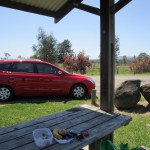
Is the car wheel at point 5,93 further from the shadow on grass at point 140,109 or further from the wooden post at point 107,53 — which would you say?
the wooden post at point 107,53

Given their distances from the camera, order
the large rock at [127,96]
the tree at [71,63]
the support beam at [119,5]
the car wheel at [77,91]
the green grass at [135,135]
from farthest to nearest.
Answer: the tree at [71,63], the car wheel at [77,91], the large rock at [127,96], the green grass at [135,135], the support beam at [119,5]

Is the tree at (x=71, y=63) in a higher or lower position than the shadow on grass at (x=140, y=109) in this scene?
higher

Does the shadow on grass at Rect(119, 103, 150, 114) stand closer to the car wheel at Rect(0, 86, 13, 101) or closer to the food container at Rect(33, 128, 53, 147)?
the car wheel at Rect(0, 86, 13, 101)

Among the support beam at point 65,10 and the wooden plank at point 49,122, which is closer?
the wooden plank at point 49,122

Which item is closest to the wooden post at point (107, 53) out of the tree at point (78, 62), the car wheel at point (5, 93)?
the car wheel at point (5, 93)

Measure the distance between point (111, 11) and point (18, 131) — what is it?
8.20 feet

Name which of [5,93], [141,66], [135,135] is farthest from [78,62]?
[135,135]

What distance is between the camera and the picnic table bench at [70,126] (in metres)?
3.23

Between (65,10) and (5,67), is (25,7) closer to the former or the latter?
(65,10)

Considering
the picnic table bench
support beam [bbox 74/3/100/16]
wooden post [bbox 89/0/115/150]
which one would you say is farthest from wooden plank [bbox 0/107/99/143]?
support beam [bbox 74/3/100/16]

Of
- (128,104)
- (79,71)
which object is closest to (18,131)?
(128,104)

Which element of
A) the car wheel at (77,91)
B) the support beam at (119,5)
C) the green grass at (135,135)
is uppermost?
the support beam at (119,5)

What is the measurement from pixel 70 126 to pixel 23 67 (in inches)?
298

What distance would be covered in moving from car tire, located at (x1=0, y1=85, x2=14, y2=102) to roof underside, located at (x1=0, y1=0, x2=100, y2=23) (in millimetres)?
6055
